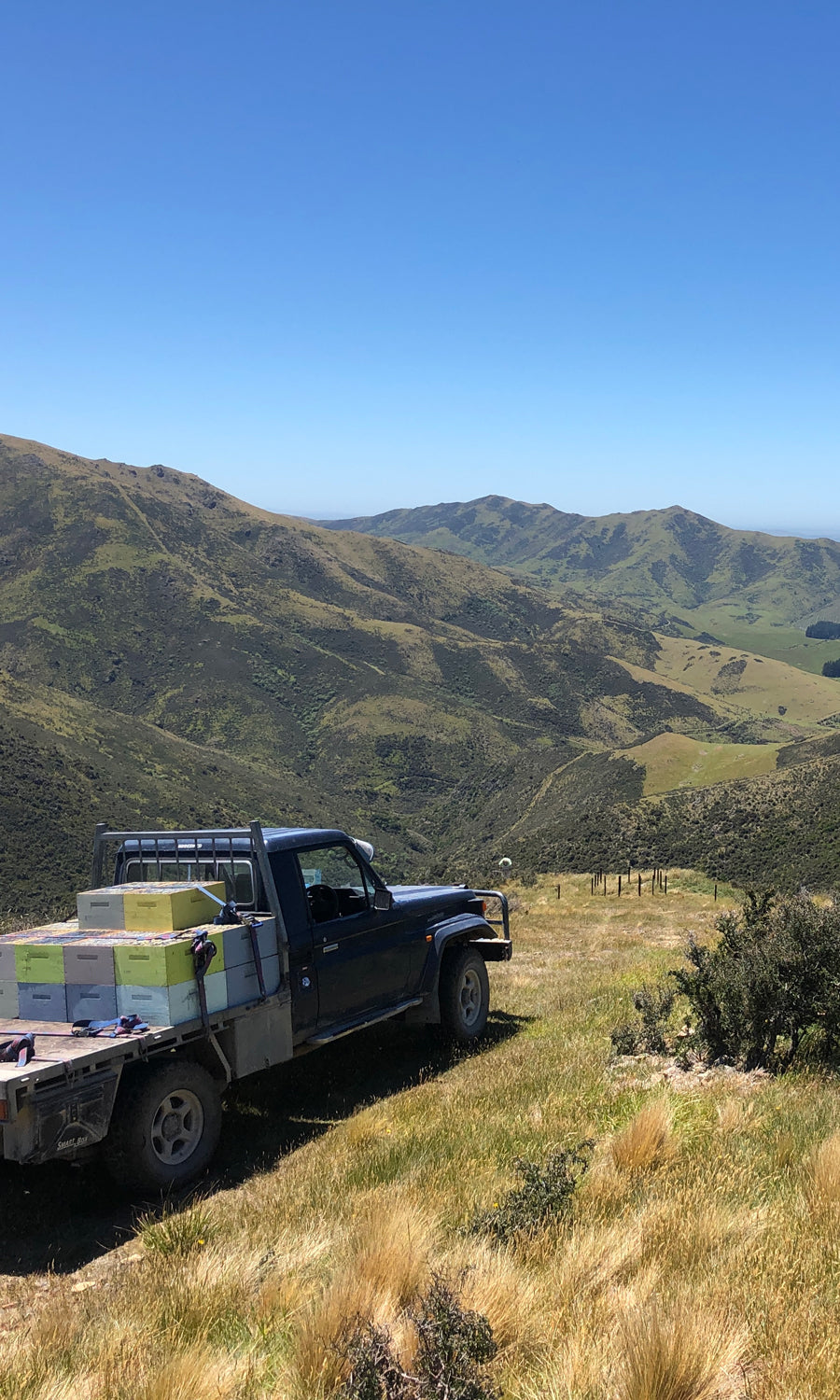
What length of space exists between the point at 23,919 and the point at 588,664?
7150 inches

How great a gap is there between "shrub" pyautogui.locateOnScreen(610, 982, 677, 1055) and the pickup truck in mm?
1632

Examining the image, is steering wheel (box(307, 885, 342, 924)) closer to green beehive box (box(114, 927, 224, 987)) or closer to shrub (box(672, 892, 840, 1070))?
green beehive box (box(114, 927, 224, 987))

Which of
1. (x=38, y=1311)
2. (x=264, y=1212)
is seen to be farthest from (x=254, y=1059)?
(x=38, y=1311)

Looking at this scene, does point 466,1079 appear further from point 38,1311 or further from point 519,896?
point 519,896

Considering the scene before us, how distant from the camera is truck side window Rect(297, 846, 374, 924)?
27.1 feet

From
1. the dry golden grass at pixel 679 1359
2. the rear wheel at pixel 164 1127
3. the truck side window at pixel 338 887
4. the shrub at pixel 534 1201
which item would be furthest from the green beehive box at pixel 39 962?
the dry golden grass at pixel 679 1359

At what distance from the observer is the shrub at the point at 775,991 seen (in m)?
6.96

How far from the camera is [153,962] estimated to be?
5.99 m

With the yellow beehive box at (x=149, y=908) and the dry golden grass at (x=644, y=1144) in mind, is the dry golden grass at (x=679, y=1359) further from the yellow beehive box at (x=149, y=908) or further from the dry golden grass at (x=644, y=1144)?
the yellow beehive box at (x=149, y=908)

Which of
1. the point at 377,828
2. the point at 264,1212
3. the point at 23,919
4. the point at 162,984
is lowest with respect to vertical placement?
the point at 377,828

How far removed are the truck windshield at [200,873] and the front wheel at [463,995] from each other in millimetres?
2481

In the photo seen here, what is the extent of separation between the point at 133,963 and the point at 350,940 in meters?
2.16

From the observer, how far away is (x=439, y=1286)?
3645 mm

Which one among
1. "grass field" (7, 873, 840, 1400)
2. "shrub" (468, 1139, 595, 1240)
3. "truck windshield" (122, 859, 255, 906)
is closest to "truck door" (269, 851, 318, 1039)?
"truck windshield" (122, 859, 255, 906)
